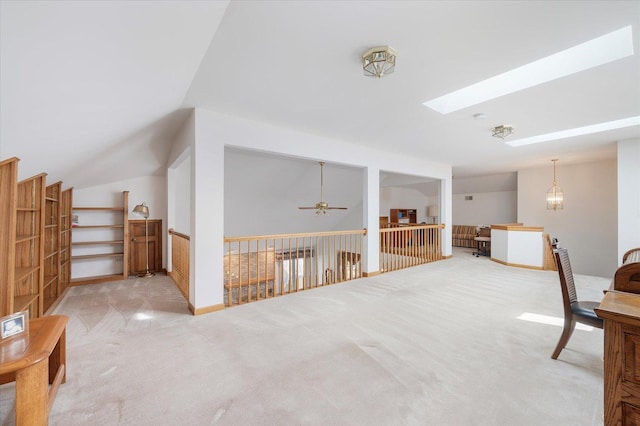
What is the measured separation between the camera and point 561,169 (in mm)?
7121

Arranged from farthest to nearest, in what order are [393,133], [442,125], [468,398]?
[393,133] < [442,125] < [468,398]

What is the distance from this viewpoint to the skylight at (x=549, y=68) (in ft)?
6.95

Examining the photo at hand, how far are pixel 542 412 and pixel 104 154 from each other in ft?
16.2

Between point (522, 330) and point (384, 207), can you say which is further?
point (384, 207)

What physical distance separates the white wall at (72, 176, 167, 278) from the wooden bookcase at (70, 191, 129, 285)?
1 centimetres

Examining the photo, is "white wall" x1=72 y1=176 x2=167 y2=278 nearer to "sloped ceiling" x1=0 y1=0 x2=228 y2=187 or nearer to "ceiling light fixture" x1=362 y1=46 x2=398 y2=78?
"sloped ceiling" x1=0 y1=0 x2=228 y2=187

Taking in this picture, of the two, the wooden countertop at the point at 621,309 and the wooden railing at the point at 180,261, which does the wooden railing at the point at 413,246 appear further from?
the wooden countertop at the point at 621,309

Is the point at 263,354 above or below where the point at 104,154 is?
below

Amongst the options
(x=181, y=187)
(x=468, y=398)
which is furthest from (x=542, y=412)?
(x=181, y=187)

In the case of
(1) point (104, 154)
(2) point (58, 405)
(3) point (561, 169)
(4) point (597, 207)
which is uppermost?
(3) point (561, 169)

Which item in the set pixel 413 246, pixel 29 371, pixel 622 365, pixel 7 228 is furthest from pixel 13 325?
pixel 413 246

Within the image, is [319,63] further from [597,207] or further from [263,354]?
[597,207]

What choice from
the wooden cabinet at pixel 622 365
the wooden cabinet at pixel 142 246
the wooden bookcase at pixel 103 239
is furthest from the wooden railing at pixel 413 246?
the wooden bookcase at pixel 103 239

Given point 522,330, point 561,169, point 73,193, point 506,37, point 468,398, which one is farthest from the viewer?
point 561,169
